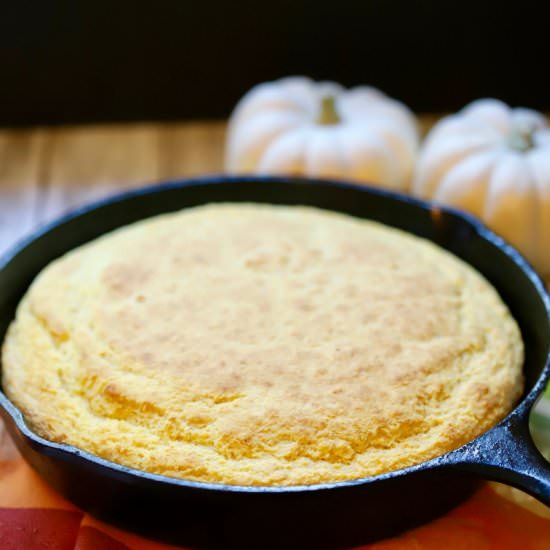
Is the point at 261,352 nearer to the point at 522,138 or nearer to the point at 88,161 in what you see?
the point at 522,138

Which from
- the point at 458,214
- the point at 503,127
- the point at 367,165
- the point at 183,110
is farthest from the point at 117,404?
the point at 183,110

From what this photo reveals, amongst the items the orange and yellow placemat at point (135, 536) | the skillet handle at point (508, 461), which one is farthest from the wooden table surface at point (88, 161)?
the skillet handle at point (508, 461)

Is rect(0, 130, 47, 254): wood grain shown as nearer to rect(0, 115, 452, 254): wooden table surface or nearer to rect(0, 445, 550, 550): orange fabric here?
rect(0, 115, 452, 254): wooden table surface

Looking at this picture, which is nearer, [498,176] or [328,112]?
[498,176]

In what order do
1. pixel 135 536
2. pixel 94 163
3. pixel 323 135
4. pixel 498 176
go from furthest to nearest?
pixel 94 163
pixel 323 135
pixel 498 176
pixel 135 536

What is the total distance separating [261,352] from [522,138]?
1235 millimetres

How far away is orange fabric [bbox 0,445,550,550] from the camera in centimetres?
140

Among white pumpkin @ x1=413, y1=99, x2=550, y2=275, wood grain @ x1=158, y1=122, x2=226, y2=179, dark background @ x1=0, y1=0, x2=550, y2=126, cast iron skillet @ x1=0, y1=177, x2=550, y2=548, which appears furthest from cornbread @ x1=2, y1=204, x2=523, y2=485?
dark background @ x1=0, y1=0, x2=550, y2=126

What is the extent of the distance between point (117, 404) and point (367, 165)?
1.26 meters

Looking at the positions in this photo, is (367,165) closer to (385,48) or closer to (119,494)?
(385,48)

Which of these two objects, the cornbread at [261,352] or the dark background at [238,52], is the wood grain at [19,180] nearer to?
the dark background at [238,52]

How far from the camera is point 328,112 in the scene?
2.53m

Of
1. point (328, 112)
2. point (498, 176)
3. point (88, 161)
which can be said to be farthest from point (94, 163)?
point (498, 176)

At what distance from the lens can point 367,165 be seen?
2.42 meters
